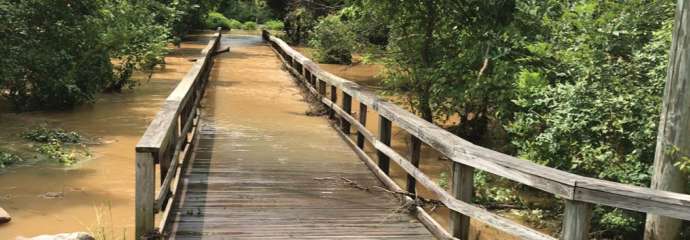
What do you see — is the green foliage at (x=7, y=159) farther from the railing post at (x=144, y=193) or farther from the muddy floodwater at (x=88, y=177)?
the railing post at (x=144, y=193)

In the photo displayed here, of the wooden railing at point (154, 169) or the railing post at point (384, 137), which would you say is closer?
the wooden railing at point (154, 169)

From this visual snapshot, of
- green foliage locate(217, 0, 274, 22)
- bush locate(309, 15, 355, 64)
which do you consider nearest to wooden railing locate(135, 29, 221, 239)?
bush locate(309, 15, 355, 64)

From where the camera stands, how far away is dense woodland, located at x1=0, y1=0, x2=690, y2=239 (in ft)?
20.5

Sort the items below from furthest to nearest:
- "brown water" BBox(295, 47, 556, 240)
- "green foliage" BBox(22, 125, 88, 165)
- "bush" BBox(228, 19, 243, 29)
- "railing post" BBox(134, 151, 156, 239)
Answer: "bush" BBox(228, 19, 243, 29) → "green foliage" BBox(22, 125, 88, 165) → "brown water" BBox(295, 47, 556, 240) → "railing post" BBox(134, 151, 156, 239)

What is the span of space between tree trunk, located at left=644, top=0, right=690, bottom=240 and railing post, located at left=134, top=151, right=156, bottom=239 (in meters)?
3.69

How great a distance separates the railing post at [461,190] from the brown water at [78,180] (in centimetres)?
306

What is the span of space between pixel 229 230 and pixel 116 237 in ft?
4.62

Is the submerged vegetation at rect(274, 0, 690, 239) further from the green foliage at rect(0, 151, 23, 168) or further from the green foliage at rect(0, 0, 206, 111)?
the green foliage at rect(0, 151, 23, 168)

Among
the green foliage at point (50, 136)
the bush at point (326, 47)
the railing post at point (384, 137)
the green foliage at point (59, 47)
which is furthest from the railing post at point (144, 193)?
the bush at point (326, 47)

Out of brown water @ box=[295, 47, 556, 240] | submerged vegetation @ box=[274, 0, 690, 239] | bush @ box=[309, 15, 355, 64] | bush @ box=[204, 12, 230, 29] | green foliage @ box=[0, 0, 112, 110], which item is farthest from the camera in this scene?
bush @ box=[204, 12, 230, 29]

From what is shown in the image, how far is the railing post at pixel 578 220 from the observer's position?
3.55m

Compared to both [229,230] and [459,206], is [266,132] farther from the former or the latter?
[459,206]

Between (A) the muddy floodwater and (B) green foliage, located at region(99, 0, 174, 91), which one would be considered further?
(B) green foliage, located at region(99, 0, 174, 91)

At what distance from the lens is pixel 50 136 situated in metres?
9.57
